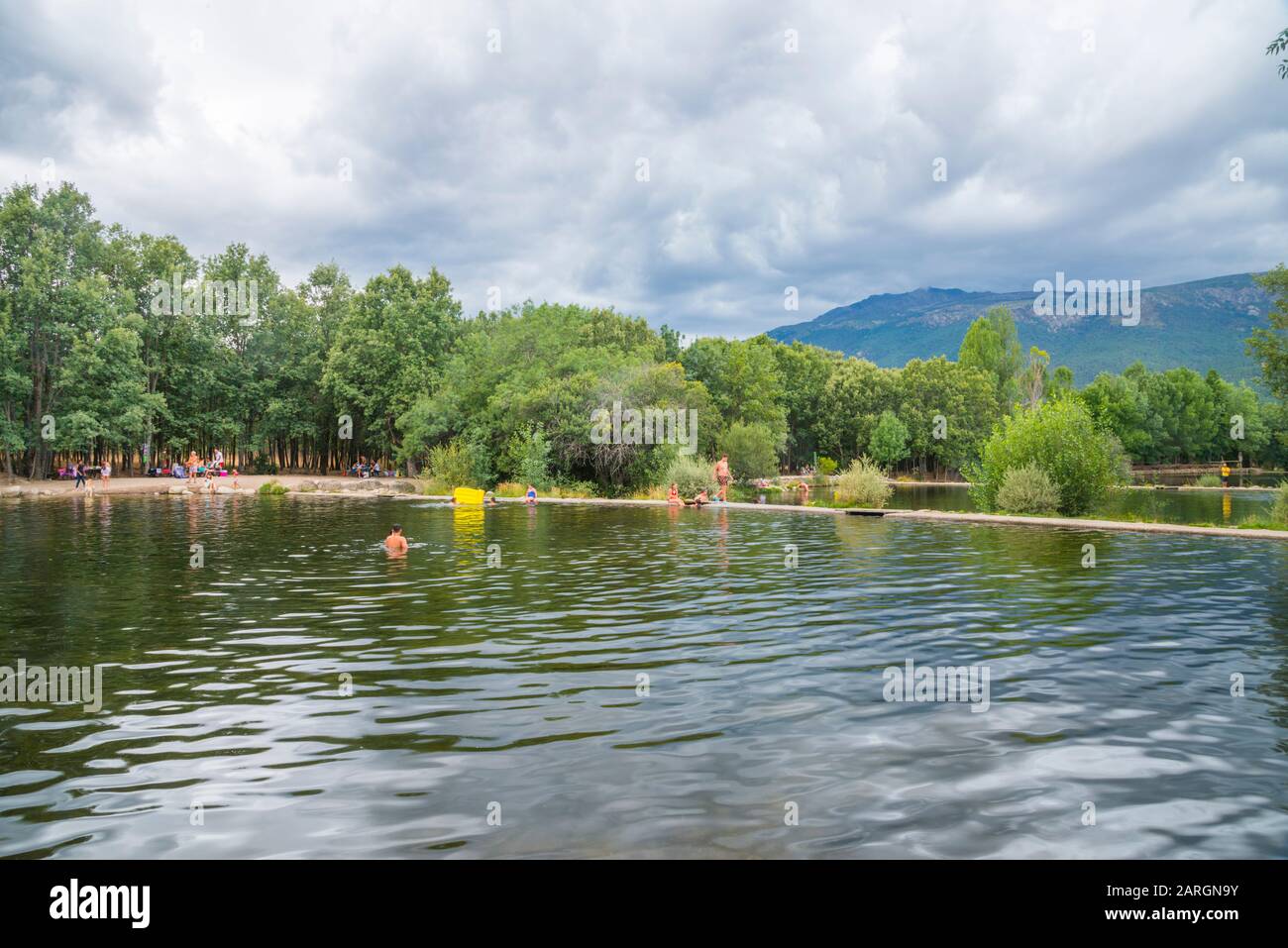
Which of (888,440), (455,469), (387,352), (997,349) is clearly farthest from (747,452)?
(997,349)

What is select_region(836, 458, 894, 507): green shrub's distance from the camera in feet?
128

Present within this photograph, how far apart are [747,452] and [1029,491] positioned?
91.6 ft

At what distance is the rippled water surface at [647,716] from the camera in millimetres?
5094

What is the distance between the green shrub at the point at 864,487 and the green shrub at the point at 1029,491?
30.6ft

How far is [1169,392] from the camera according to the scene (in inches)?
4213

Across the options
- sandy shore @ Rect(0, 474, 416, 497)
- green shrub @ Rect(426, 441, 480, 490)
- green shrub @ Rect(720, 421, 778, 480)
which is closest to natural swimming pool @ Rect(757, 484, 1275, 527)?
green shrub @ Rect(720, 421, 778, 480)

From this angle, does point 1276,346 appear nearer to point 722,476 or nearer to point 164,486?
point 722,476

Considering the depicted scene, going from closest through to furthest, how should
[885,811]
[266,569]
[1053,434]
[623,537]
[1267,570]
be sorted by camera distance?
[885,811] → [1267,570] → [266,569] → [623,537] → [1053,434]

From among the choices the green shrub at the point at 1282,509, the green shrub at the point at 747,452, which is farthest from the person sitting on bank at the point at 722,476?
the green shrub at the point at 1282,509

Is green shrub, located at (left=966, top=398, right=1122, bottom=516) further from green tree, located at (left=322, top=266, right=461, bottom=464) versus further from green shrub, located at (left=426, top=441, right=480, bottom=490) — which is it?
green tree, located at (left=322, top=266, right=461, bottom=464)

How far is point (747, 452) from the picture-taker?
56.0m
